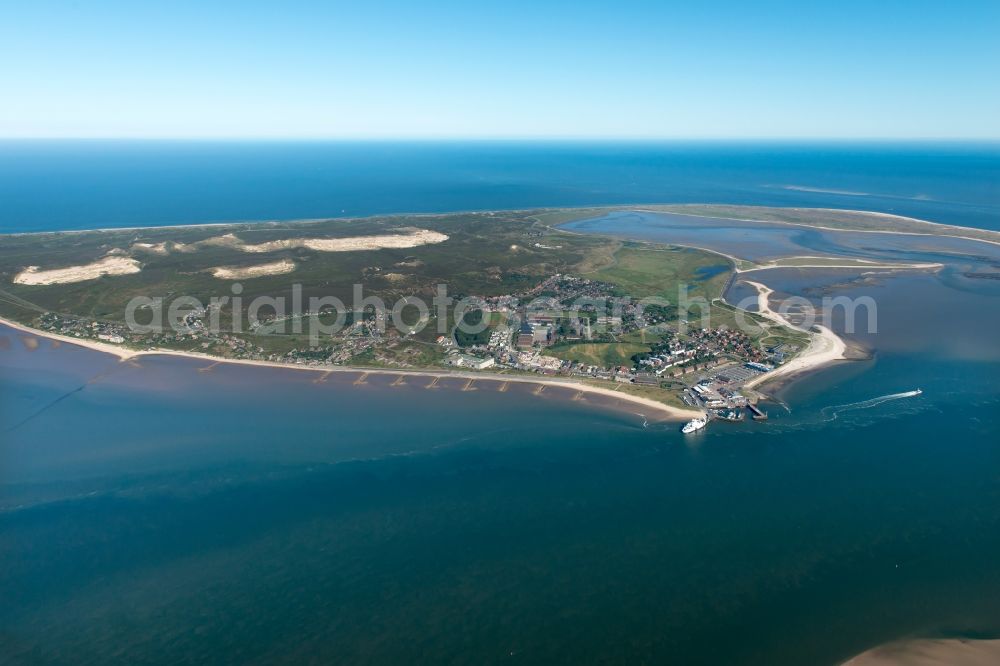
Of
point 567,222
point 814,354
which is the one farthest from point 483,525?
point 567,222

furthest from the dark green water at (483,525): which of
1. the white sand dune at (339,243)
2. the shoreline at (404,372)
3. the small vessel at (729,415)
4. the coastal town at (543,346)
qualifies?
the white sand dune at (339,243)

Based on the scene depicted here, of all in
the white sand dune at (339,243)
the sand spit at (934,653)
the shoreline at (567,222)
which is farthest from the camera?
the shoreline at (567,222)

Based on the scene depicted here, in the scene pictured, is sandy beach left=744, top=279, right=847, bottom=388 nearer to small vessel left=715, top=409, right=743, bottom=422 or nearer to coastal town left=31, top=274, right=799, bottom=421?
coastal town left=31, top=274, right=799, bottom=421

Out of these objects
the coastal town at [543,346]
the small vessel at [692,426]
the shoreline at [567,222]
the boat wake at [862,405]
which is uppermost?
the shoreline at [567,222]

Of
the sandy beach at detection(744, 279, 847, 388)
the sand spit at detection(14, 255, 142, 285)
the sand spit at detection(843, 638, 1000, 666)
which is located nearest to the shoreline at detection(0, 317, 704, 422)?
the sandy beach at detection(744, 279, 847, 388)

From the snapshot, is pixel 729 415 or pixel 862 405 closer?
pixel 729 415

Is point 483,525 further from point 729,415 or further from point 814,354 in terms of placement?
point 814,354

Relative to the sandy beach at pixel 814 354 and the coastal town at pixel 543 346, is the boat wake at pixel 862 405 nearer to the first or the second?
the coastal town at pixel 543 346
